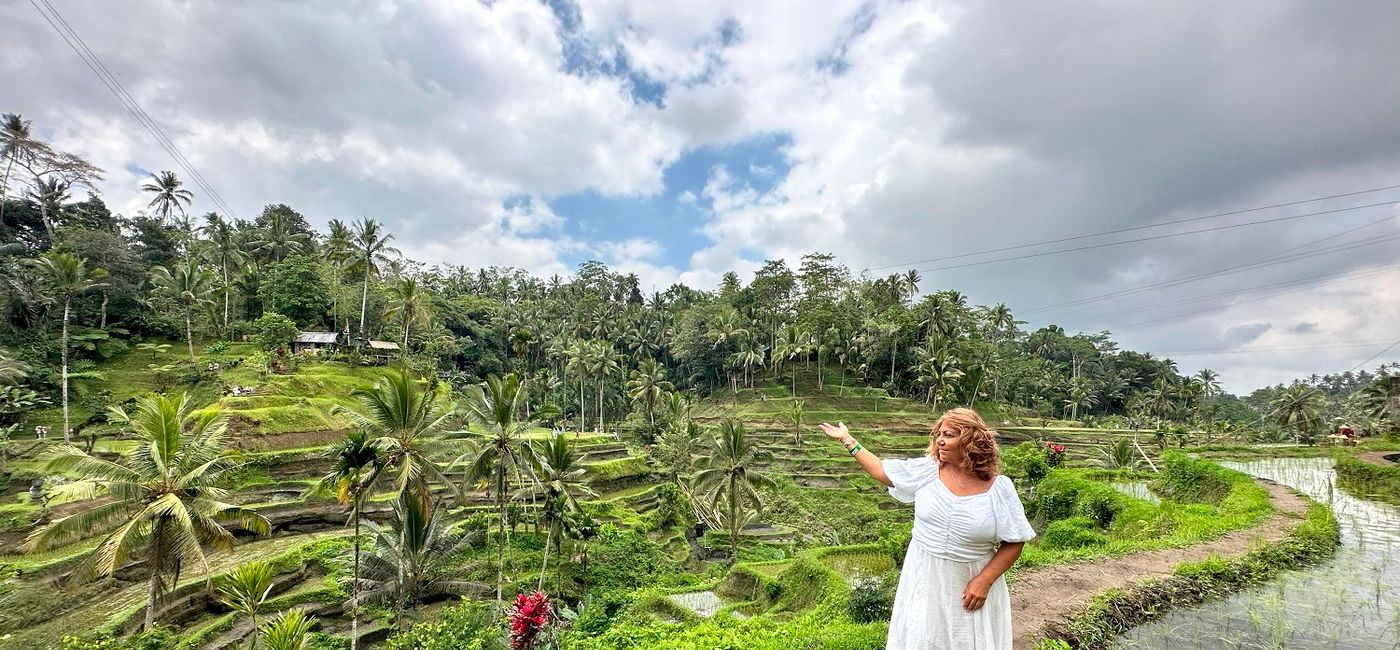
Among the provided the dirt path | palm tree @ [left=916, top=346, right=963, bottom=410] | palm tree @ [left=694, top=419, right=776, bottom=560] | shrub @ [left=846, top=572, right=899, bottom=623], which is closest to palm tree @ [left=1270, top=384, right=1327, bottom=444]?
palm tree @ [left=916, top=346, right=963, bottom=410]

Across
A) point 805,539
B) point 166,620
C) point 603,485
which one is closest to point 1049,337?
point 805,539

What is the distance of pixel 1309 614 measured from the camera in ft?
21.0

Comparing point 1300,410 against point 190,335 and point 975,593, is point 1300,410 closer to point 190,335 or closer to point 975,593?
point 975,593

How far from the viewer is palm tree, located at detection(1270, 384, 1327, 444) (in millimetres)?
38406

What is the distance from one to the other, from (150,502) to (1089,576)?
1954 cm

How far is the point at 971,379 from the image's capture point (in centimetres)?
4909

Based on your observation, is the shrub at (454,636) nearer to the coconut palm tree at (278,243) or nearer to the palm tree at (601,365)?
the palm tree at (601,365)

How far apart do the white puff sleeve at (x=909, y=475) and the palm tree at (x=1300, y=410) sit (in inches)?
2159

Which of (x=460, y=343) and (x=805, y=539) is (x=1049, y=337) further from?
(x=460, y=343)

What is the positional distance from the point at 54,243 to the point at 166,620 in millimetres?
41271

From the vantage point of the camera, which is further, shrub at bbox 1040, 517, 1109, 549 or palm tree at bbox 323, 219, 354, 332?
palm tree at bbox 323, 219, 354, 332

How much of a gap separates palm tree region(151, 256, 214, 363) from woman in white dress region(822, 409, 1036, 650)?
149 feet

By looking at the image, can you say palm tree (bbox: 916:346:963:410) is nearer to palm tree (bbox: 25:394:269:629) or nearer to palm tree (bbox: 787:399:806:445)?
palm tree (bbox: 787:399:806:445)

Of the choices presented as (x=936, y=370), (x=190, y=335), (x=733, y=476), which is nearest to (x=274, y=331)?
(x=190, y=335)
